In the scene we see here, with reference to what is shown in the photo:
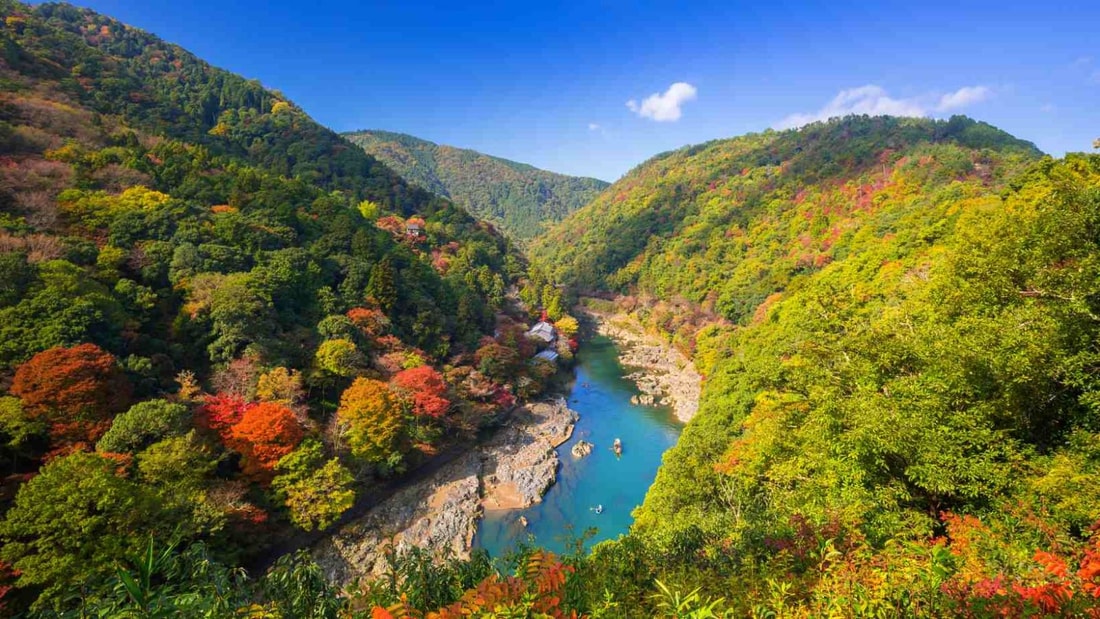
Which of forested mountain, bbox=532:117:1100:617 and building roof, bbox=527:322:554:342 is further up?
forested mountain, bbox=532:117:1100:617

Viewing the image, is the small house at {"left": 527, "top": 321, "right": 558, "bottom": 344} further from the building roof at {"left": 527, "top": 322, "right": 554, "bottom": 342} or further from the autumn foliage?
the autumn foliage

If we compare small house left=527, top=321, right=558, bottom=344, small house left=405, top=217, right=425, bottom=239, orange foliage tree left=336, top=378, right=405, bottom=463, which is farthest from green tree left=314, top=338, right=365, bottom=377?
small house left=405, top=217, right=425, bottom=239

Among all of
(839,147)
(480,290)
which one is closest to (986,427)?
(480,290)

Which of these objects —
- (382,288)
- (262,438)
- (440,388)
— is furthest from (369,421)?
(382,288)

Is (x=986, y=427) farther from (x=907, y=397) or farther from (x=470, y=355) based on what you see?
(x=470, y=355)

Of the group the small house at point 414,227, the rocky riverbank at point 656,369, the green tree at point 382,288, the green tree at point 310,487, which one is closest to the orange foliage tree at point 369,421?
the green tree at point 310,487

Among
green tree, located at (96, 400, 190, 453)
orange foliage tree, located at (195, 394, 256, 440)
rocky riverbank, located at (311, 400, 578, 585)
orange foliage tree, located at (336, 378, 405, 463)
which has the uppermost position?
green tree, located at (96, 400, 190, 453)
